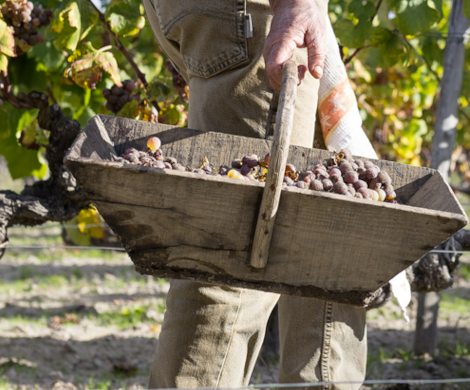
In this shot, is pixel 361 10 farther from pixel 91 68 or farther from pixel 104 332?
pixel 104 332

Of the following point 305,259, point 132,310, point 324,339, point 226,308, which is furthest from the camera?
point 132,310

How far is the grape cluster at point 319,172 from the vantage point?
1.26 meters

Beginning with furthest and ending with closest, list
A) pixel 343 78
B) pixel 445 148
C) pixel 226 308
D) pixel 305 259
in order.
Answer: pixel 445 148 < pixel 343 78 < pixel 226 308 < pixel 305 259

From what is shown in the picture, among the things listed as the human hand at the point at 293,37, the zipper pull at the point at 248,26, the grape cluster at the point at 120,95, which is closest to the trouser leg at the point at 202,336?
the human hand at the point at 293,37

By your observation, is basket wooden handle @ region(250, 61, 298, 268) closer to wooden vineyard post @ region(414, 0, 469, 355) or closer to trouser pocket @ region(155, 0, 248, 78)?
trouser pocket @ region(155, 0, 248, 78)

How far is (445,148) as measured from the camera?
9.03 ft

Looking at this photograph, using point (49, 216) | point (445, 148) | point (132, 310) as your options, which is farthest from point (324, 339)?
point (132, 310)

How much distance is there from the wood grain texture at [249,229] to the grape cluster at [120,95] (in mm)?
1146

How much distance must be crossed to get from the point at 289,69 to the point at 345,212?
0.33 metres

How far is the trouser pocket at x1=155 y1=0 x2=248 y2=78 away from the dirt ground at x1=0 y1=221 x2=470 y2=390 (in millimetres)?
1177

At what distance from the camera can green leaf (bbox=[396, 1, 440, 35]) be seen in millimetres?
2451

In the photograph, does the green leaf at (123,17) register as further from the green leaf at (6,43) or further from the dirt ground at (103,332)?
→ the dirt ground at (103,332)

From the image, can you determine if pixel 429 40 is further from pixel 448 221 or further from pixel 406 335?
pixel 448 221

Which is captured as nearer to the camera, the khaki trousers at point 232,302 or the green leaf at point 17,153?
the khaki trousers at point 232,302
